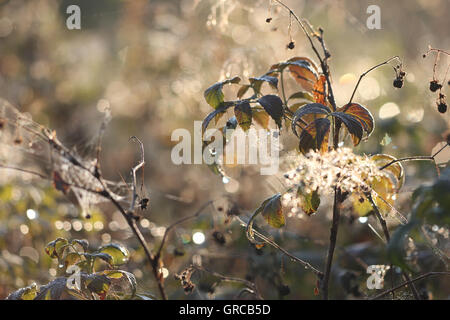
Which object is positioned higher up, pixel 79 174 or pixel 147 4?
pixel 147 4

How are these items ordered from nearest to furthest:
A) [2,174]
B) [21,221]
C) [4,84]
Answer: [21,221], [2,174], [4,84]

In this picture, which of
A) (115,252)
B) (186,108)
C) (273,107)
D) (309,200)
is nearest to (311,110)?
(273,107)

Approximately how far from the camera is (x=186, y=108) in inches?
111

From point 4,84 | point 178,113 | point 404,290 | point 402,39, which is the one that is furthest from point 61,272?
point 402,39

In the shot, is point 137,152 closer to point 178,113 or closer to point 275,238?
point 178,113

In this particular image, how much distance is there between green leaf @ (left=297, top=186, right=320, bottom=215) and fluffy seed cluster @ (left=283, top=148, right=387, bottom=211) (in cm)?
1

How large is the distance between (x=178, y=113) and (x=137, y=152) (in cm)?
64

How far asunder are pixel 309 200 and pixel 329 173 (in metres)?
0.11

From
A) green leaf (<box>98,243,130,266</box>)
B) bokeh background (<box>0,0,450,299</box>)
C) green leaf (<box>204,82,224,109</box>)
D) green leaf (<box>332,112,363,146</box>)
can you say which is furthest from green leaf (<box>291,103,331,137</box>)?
green leaf (<box>98,243,130,266</box>)

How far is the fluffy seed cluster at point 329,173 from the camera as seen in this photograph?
33.8 inches

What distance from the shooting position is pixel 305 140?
90 centimetres

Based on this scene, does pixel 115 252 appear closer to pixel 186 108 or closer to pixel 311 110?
pixel 311 110

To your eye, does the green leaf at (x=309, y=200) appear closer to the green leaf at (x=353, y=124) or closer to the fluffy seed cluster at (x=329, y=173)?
the fluffy seed cluster at (x=329, y=173)

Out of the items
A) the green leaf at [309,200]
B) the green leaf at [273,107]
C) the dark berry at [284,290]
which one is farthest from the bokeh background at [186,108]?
the green leaf at [273,107]
